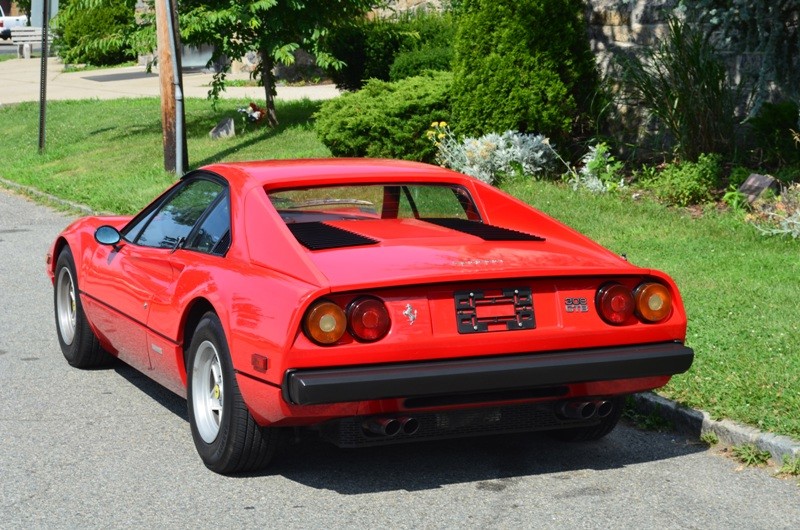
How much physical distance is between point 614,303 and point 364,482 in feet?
4.29

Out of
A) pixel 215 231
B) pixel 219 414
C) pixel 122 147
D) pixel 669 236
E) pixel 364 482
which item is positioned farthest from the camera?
pixel 122 147

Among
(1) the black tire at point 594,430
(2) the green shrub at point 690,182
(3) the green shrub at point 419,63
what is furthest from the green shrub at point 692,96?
(1) the black tire at point 594,430

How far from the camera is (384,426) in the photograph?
5.22m

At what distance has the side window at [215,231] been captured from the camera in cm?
600

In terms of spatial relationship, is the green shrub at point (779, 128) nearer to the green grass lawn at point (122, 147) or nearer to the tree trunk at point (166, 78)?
the green grass lawn at point (122, 147)

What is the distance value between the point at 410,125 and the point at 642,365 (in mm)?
10006

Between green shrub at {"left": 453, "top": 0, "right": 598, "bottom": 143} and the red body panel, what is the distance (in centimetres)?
764

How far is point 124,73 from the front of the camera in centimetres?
3706

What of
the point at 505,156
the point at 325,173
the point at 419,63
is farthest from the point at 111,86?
the point at 325,173

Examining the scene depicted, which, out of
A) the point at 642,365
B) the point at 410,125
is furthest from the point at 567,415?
the point at 410,125

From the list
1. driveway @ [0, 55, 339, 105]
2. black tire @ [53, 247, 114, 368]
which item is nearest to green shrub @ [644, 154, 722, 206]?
black tire @ [53, 247, 114, 368]

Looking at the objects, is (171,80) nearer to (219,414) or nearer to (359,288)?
(219,414)

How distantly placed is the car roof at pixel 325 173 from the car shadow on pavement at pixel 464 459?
1216 millimetres

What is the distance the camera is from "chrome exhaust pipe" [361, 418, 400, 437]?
17.1ft
